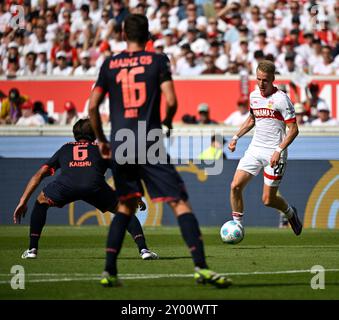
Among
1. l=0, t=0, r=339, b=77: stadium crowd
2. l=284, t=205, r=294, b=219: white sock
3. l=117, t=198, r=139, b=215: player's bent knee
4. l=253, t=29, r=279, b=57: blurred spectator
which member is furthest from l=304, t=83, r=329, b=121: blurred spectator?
l=117, t=198, r=139, b=215: player's bent knee

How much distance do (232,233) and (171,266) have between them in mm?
3190

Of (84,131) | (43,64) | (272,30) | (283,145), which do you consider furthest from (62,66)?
(84,131)

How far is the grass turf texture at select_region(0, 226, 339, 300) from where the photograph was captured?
8734 millimetres

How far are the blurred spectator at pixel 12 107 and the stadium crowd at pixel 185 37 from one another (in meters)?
0.04

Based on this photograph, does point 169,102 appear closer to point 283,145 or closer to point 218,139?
point 283,145

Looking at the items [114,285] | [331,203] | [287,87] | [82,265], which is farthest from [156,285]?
[287,87]

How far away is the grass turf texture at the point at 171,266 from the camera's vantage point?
28.7 feet

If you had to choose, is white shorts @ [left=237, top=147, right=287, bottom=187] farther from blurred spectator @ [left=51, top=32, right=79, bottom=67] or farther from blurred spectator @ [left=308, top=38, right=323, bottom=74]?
blurred spectator @ [left=51, top=32, right=79, bottom=67]

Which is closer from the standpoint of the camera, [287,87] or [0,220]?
[0,220]

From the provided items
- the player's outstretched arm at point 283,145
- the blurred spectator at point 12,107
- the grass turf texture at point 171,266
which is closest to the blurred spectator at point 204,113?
the blurred spectator at point 12,107

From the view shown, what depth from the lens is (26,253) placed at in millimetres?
12398

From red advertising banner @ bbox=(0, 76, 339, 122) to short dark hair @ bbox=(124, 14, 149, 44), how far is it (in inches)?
562

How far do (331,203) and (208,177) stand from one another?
2.62m

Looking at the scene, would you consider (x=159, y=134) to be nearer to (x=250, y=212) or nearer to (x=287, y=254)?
(x=287, y=254)
